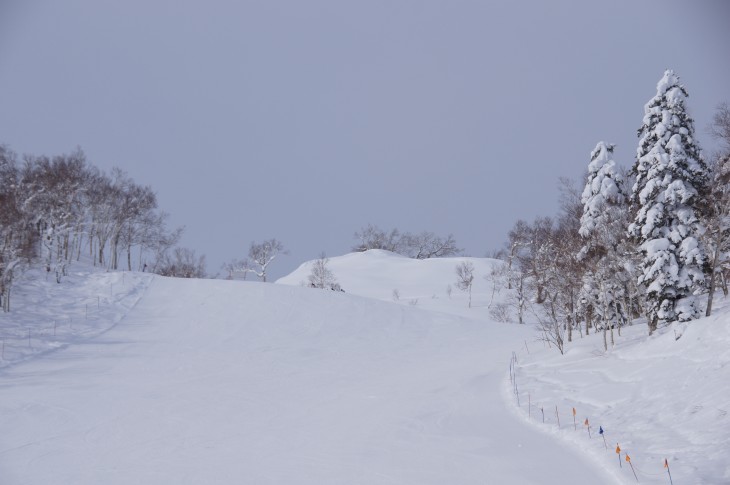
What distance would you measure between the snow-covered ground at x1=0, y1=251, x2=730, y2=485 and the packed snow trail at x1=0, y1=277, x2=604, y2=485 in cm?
9

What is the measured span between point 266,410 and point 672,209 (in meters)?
20.7

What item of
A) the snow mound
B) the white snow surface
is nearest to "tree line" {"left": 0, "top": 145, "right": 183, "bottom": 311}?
the white snow surface

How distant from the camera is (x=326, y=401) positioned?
21.7 meters

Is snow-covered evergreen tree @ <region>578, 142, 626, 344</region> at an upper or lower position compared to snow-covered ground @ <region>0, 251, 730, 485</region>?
upper

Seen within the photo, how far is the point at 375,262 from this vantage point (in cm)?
9350

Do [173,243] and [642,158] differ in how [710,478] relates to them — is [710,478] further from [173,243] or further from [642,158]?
[173,243]

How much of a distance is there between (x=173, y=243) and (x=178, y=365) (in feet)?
166

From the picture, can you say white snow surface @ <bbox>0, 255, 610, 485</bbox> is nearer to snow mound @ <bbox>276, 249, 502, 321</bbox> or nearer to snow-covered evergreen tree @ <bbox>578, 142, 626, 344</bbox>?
snow-covered evergreen tree @ <bbox>578, 142, 626, 344</bbox>

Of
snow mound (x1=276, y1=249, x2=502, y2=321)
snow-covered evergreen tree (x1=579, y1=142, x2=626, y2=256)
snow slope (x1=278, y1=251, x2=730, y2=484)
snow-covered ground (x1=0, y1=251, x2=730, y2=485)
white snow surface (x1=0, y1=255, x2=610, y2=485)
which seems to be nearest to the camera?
snow slope (x1=278, y1=251, x2=730, y2=484)

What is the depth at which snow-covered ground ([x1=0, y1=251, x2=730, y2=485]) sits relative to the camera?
1266 centimetres

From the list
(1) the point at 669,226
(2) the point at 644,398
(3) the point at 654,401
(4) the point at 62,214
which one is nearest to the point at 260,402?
(2) the point at 644,398

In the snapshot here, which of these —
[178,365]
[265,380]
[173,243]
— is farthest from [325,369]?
[173,243]

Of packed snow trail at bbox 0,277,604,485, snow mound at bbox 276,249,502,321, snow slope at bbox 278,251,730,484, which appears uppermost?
snow mound at bbox 276,249,502,321

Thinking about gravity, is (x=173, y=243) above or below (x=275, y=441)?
above
